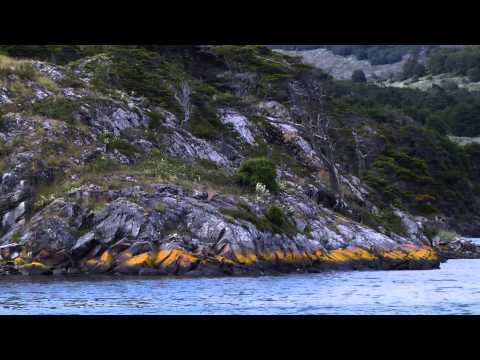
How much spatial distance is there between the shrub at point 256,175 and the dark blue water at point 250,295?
Result: 13405mm

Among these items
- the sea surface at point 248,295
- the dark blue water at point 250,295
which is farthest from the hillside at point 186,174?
the dark blue water at point 250,295

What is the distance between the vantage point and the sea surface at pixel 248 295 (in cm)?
3225

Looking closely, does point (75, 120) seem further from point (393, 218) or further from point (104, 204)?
point (393, 218)

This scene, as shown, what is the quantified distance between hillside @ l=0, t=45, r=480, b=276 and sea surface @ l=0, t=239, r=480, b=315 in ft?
13.8

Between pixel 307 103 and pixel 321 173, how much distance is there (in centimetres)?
1600

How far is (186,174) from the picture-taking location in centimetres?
6128

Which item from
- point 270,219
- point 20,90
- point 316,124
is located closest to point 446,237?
point 316,124

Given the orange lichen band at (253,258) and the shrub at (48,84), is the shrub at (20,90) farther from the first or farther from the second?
the orange lichen band at (253,258)

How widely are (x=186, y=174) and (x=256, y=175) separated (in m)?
5.95

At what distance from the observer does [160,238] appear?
52.1 metres

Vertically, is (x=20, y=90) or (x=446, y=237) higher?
(x=20, y=90)

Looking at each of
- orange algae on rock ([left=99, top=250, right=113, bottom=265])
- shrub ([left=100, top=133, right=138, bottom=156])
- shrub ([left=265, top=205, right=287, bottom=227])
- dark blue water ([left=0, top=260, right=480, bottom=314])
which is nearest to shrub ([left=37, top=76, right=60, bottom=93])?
shrub ([left=100, top=133, right=138, bottom=156])

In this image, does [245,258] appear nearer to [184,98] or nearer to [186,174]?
[186,174]
